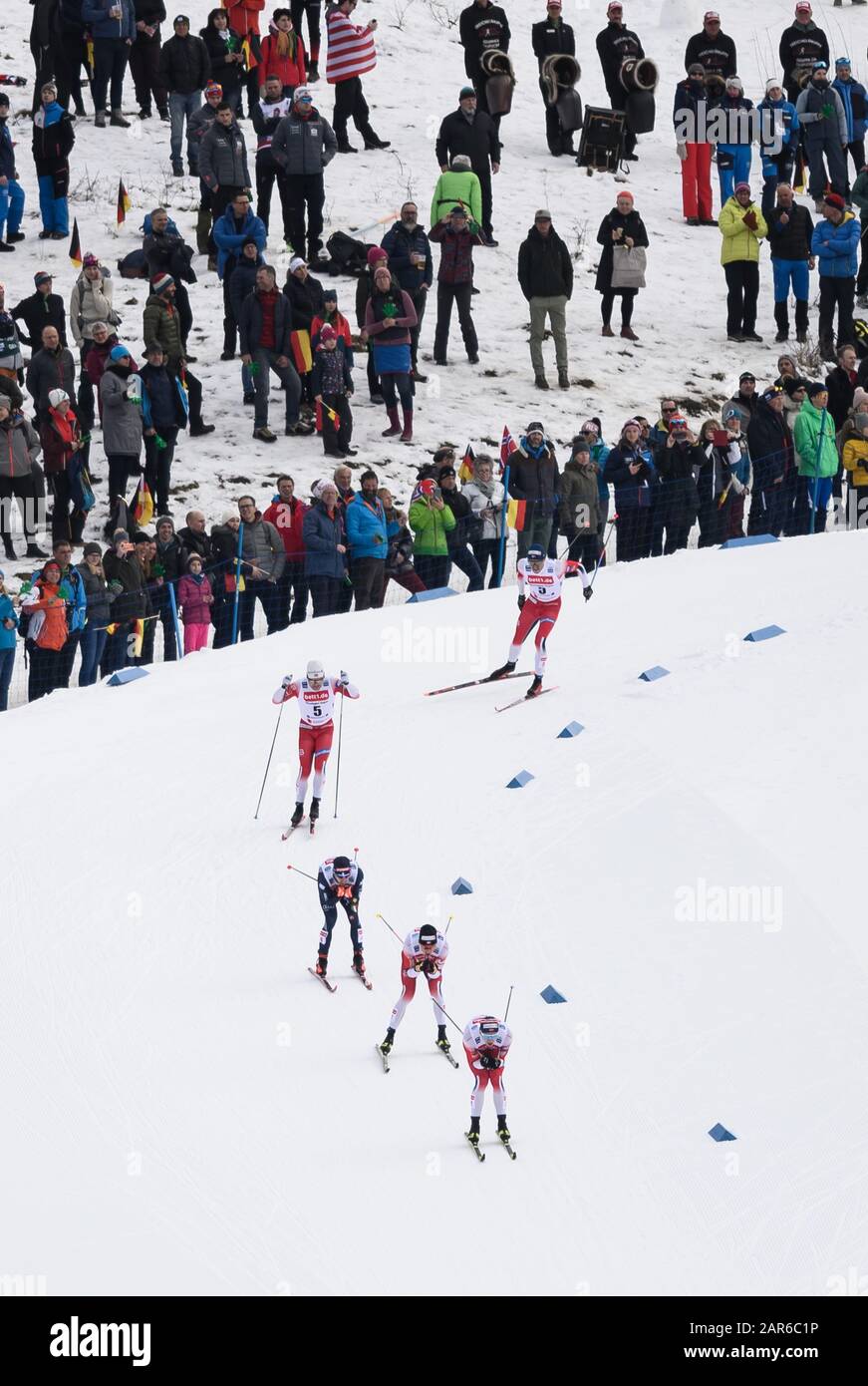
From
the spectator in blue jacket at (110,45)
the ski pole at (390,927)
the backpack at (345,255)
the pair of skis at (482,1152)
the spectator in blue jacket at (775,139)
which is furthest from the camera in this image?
the spectator in blue jacket at (775,139)

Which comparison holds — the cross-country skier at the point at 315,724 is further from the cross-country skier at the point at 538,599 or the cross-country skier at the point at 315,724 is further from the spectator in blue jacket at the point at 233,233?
the spectator in blue jacket at the point at 233,233

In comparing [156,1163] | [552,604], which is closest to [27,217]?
[552,604]

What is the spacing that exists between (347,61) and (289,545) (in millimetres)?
9999

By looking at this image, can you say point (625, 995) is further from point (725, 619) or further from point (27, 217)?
point (27, 217)

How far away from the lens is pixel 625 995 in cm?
1494

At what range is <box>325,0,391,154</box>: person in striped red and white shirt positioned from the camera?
28.1m

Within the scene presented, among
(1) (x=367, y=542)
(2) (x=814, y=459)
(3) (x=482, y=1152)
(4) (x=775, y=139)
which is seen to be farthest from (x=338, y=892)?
(4) (x=775, y=139)

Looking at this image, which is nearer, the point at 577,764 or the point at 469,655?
the point at 577,764

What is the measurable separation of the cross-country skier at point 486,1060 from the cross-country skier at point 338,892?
6.32 feet

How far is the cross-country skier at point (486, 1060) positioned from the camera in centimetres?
1299

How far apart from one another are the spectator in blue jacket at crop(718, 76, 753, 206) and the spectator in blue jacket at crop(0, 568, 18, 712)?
42.3ft

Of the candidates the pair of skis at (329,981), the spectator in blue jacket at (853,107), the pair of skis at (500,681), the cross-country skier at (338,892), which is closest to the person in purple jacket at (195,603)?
the pair of skis at (500,681)

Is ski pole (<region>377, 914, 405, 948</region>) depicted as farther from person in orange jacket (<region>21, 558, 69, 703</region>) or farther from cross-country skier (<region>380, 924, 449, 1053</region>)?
person in orange jacket (<region>21, 558, 69, 703</region>)

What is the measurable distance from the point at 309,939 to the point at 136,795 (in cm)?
286
